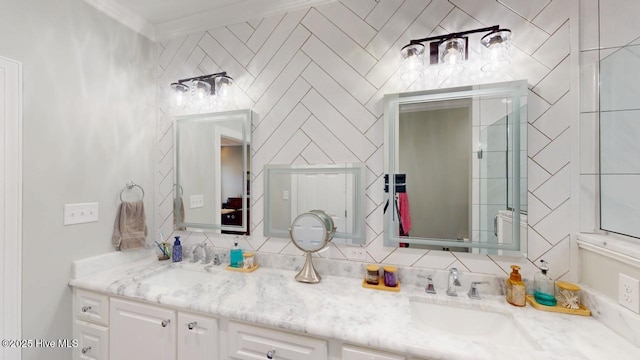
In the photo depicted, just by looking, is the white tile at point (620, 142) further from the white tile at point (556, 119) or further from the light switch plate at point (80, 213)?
the light switch plate at point (80, 213)

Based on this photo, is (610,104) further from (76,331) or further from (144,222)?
(76,331)

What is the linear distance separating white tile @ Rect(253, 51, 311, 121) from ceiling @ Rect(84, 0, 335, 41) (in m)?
0.34

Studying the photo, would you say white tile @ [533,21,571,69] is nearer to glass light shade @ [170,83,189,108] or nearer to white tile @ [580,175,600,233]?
white tile @ [580,175,600,233]

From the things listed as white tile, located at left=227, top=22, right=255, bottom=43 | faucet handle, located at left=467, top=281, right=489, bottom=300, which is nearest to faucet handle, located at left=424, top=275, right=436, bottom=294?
faucet handle, located at left=467, top=281, right=489, bottom=300

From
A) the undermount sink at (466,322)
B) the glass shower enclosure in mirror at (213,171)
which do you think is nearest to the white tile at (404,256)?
the undermount sink at (466,322)

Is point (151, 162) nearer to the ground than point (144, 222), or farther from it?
farther from it

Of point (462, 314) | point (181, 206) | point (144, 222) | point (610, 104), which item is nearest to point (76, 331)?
point (144, 222)

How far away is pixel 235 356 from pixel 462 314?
105 centimetres

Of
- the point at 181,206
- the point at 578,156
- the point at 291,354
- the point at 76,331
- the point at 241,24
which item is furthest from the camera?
the point at 181,206

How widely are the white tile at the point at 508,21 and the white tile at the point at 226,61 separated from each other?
4.27 ft

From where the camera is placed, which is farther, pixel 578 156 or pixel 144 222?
pixel 144 222

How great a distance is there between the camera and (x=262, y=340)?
1128 mm

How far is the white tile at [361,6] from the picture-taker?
4.99ft

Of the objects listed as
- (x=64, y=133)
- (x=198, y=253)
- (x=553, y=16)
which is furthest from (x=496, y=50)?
(x=64, y=133)
